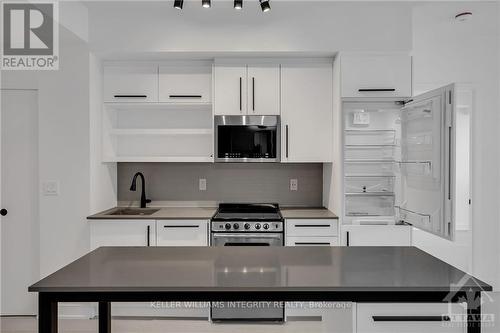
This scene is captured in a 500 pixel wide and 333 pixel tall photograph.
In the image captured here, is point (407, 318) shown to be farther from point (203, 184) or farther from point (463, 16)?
point (463, 16)

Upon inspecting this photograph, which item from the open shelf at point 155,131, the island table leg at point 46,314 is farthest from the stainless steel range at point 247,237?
the island table leg at point 46,314

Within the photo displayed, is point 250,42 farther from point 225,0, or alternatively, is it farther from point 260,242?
point 260,242

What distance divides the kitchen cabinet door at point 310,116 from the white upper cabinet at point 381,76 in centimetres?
26

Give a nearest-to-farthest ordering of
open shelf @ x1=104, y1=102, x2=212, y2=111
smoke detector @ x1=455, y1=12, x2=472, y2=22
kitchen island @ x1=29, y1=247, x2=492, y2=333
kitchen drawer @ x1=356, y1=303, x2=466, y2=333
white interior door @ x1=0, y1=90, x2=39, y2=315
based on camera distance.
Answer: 1. kitchen island @ x1=29, y1=247, x2=492, y2=333
2. kitchen drawer @ x1=356, y1=303, x2=466, y2=333
3. smoke detector @ x1=455, y1=12, x2=472, y2=22
4. white interior door @ x1=0, y1=90, x2=39, y2=315
5. open shelf @ x1=104, y1=102, x2=212, y2=111

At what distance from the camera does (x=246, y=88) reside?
331 cm

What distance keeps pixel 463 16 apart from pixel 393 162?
1489 millimetres

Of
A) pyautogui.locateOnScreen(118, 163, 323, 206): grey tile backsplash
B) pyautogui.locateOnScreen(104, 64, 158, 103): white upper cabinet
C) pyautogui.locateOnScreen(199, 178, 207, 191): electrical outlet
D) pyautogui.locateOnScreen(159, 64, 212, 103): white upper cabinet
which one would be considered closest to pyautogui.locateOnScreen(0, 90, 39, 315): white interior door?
pyautogui.locateOnScreen(104, 64, 158, 103): white upper cabinet

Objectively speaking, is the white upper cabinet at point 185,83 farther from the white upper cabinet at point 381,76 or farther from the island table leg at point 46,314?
the island table leg at point 46,314

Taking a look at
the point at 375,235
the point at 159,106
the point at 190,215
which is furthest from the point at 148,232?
the point at 375,235

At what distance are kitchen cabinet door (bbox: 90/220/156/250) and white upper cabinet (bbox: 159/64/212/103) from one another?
1199 millimetres

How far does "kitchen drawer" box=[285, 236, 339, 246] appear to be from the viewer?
3090 millimetres

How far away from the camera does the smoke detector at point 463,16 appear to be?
10.4ft

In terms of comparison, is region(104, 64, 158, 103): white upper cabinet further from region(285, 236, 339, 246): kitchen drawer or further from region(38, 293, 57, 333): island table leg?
region(38, 293, 57, 333): island table leg

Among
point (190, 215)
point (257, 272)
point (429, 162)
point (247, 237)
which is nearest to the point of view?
point (257, 272)
